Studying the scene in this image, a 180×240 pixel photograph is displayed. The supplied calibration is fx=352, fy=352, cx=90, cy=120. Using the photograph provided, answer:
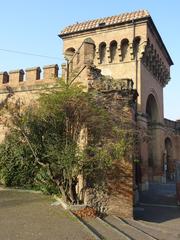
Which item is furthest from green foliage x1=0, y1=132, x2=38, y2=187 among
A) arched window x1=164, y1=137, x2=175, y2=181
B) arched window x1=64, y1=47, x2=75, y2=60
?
arched window x1=164, y1=137, x2=175, y2=181

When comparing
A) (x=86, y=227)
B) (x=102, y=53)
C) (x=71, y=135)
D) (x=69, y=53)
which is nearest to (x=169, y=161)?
(x=102, y=53)

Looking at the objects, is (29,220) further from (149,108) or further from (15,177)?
(149,108)

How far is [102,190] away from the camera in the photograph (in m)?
11.4

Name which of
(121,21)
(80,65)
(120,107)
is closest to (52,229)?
(120,107)

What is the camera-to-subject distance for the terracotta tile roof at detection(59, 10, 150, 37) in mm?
22611

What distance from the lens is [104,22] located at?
23938 millimetres

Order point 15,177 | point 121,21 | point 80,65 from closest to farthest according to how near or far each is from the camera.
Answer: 1. point 80,65
2. point 15,177
3. point 121,21

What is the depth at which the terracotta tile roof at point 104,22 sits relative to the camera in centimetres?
2261

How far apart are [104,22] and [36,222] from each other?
17.9 metres

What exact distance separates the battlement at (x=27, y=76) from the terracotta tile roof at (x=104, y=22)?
22.0 ft

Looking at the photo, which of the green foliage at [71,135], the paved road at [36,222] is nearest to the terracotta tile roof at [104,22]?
the green foliage at [71,135]

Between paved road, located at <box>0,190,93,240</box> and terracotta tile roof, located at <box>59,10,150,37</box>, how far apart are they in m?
14.5

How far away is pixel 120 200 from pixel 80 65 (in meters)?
4.98

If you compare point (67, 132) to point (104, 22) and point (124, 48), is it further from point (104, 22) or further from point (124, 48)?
point (104, 22)
